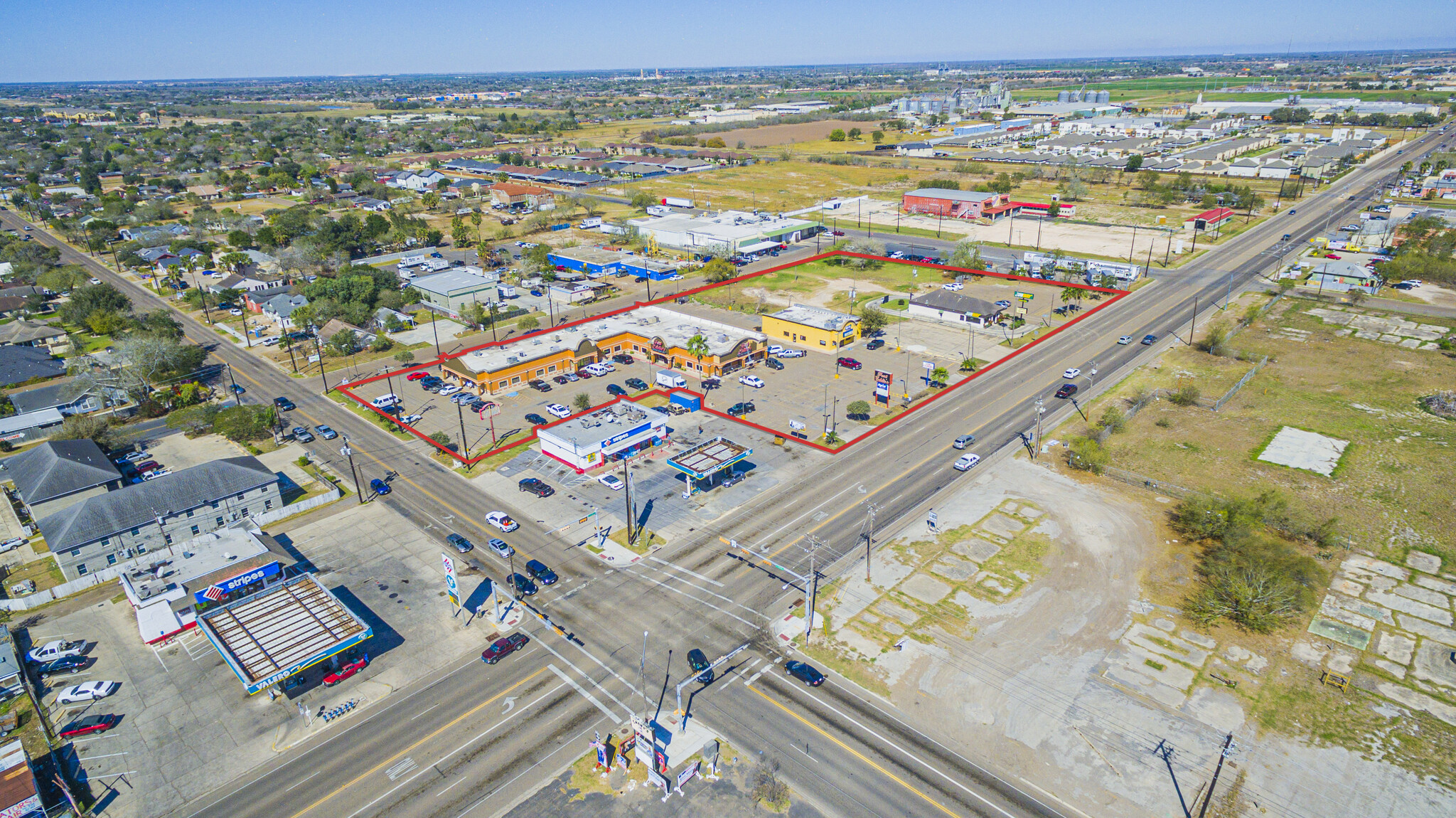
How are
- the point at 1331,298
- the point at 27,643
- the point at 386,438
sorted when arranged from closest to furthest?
1. the point at 27,643
2. the point at 386,438
3. the point at 1331,298

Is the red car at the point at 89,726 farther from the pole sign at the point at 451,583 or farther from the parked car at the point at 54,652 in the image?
the pole sign at the point at 451,583

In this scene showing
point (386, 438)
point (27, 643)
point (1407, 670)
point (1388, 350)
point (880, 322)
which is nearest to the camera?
point (1407, 670)

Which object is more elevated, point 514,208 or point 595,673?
point 514,208

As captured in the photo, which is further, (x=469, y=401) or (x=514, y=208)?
(x=514, y=208)

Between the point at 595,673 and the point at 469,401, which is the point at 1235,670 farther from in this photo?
the point at 469,401

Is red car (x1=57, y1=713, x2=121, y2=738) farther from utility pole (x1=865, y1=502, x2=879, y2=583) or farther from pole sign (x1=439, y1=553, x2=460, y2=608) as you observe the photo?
utility pole (x1=865, y1=502, x2=879, y2=583)

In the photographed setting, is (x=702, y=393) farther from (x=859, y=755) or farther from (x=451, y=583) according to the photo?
(x=859, y=755)

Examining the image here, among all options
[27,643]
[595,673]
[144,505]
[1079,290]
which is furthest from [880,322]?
[27,643]
